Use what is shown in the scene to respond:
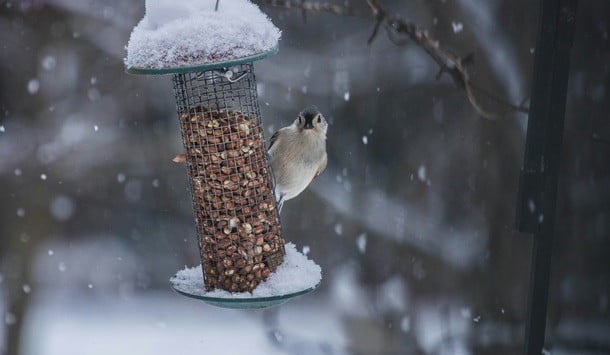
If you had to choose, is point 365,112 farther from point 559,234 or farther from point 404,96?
point 559,234

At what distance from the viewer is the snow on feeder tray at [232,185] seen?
251 centimetres

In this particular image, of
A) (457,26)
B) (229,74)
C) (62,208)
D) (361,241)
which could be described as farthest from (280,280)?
(62,208)

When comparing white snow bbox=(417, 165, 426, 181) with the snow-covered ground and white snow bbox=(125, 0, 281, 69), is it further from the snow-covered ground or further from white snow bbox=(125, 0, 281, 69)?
white snow bbox=(125, 0, 281, 69)

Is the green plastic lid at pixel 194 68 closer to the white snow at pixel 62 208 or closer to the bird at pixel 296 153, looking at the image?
the bird at pixel 296 153

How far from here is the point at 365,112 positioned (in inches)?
225

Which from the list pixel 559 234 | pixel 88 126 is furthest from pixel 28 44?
pixel 559 234

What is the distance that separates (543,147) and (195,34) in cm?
111

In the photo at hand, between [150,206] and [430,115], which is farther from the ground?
[430,115]

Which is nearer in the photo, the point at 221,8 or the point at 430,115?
the point at 221,8

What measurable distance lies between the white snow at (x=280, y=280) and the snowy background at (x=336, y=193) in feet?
8.91

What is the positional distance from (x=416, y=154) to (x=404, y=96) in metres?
0.46

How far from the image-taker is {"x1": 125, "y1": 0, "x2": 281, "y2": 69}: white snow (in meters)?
2.39

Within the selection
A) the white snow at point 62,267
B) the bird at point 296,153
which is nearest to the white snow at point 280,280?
the bird at point 296,153

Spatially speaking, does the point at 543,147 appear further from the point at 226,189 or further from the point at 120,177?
the point at 120,177
